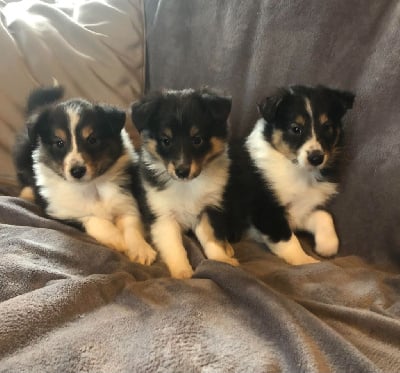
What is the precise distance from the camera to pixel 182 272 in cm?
256

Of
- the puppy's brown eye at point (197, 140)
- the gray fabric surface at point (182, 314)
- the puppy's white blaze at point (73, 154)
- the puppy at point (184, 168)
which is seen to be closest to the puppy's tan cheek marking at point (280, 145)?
the puppy at point (184, 168)

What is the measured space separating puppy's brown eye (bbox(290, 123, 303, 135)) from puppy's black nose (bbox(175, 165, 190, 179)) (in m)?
0.64

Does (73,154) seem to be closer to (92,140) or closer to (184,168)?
(92,140)

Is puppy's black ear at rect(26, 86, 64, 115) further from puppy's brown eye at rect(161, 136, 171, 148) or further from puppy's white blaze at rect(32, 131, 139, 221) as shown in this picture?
puppy's brown eye at rect(161, 136, 171, 148)

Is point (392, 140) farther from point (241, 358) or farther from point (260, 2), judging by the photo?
point (241, 358)

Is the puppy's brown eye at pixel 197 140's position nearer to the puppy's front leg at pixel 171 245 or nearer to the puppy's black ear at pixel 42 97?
the puppy's front leg at pixel 171 245

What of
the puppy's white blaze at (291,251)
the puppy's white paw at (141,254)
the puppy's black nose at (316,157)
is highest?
the puppy's black nose at (316,157)

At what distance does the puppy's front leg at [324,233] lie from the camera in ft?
9.05

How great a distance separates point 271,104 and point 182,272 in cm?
103

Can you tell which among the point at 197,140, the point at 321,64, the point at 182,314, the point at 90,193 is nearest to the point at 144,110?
the point at 197,140

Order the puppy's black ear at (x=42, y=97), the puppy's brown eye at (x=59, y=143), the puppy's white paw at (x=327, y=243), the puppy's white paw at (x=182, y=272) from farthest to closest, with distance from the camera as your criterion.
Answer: the puppy's black ear at (x=42, y=97) → the puppy's brown eye at (x=59, y=143) → the puppy's white paw at (x=327, y=243) → the puppy's white paw at (x=182, y=272)

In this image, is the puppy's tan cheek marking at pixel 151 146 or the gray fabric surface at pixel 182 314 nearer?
the gray fabric surface at pixel 182 314

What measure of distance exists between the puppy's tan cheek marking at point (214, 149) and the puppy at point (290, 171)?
0.18 metres

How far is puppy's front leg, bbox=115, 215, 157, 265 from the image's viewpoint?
271 cm
